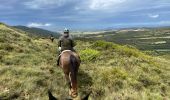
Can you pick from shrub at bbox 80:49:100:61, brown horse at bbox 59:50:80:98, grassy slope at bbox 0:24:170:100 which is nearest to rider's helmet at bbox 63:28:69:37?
brown horse at bbox 59:50:80:98

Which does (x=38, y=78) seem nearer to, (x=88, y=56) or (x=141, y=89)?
(x=141, y=89)

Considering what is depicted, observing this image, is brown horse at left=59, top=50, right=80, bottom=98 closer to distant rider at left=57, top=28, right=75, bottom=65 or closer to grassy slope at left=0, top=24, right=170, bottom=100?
distant rider at left=57, top=28, right=75, bottom=65

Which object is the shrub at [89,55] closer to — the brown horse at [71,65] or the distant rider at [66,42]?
the distant rider at [66,42]

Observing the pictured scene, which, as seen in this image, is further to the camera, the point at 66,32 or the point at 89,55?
the point at 89,55

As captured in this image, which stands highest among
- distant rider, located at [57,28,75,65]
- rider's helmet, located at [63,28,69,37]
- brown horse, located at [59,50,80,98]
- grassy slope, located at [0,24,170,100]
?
rider's helmet, located at [63,28,69,37]

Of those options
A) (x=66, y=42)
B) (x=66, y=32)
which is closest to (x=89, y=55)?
(x=66, y=32)

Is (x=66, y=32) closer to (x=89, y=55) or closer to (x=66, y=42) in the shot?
(x=66, y=42)

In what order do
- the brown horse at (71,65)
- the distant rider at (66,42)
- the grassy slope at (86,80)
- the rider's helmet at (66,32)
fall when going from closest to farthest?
1. the brown horse at (71,65)
2. the distant rider at (66,42)
3. the rider's helmet at (66,32)
4. the grassy slope at (86,80)

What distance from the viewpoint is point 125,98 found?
65.2 ft

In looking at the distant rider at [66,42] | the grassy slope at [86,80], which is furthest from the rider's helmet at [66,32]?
the grassy slope at [86,80]

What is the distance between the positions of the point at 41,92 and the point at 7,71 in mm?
3450

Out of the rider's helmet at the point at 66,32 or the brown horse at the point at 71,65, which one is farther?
the rider's helmet at the point at 66,32

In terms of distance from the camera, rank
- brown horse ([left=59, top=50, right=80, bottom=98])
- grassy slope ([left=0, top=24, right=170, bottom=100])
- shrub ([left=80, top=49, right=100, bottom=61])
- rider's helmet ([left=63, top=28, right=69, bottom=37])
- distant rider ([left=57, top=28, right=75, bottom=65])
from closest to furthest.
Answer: brown horse ([left=59, top=50, right=80, bottom=98]), distant rider ([left=57, top=28, right=75, bottom=65]), rider's helmet ([left=63, top=28, right=69, bottom=37]), grassy slope ([left=0, top=24, right=170, bottom=100]), shrub ([left=80, top=49, right=100, bottom=61])

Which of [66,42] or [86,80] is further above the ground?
[66,42]
